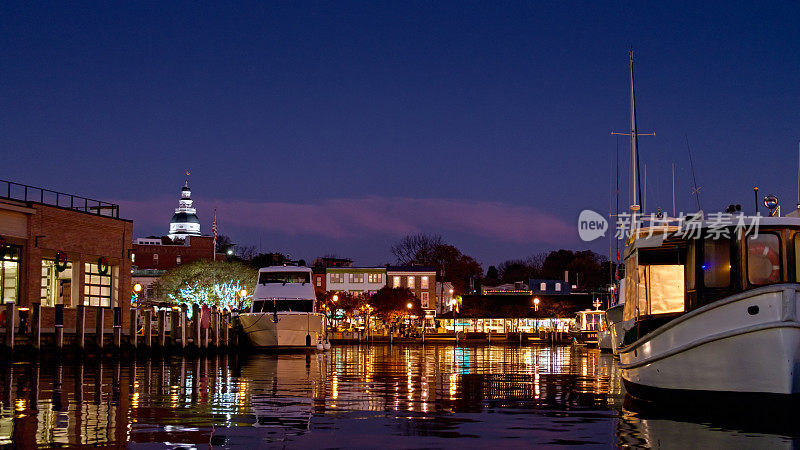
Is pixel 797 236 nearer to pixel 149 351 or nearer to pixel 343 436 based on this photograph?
pixel 343 436

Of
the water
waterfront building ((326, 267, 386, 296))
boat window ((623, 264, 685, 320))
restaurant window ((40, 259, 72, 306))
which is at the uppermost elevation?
waterfront building ((326, 267, 386, 296))

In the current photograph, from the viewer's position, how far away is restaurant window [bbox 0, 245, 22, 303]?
4259 centimetres

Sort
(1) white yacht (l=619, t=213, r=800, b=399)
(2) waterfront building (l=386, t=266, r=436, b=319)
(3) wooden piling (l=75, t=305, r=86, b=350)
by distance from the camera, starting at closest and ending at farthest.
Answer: (1) white yacht (l=619, t=213, r=800, b=399) < (3) wooden piling (l=75, t=305, r=86, b=350) < (2) waterfront building (l=386, t=266, r=436, b=319)

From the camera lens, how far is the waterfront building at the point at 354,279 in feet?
398

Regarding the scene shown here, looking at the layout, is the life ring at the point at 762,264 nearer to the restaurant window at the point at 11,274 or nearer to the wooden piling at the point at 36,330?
the wooden piling at the point at 36,330

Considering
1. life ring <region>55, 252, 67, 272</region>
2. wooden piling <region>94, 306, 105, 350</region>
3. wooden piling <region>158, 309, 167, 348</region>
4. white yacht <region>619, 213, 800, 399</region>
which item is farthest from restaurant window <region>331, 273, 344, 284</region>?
white yacht <region>619, 213, 800, 399</region>

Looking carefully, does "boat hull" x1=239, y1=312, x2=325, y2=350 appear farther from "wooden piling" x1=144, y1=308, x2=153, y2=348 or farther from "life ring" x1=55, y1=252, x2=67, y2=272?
"life ring" x1=55, y1=252, x2=67, y2=272

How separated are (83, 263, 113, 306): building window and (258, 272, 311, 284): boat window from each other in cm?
857

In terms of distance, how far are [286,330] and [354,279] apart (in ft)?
239

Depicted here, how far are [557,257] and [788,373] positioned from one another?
14380 centimetres

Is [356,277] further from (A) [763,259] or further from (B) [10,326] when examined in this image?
(A) [763,259]

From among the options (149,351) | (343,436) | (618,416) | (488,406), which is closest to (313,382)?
(488,406)

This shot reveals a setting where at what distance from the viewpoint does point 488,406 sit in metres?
15.9

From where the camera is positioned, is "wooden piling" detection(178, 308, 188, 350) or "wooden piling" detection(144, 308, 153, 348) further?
"wooden piling" detection(178, 308, 188, 350)
